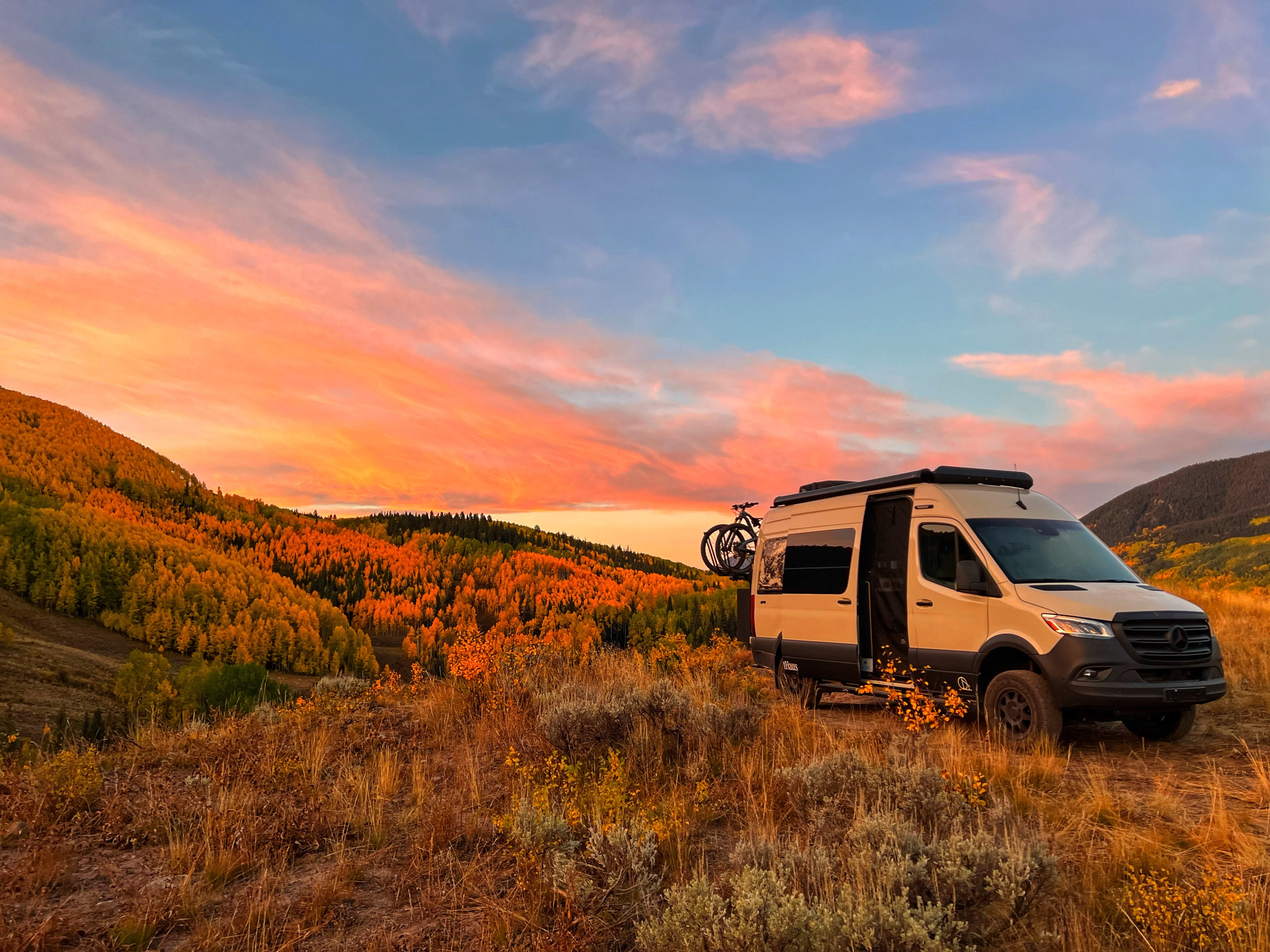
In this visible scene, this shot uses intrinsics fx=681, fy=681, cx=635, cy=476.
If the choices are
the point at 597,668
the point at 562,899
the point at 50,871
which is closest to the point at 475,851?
the point at 562,899

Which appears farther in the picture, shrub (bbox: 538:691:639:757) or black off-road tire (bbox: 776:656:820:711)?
black off-road tire (bbox: 776:656:820:711)

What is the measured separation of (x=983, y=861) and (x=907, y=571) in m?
6.10

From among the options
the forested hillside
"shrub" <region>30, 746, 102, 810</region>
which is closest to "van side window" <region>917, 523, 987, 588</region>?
"shrub" <region>30, 746, 102, 810</region>

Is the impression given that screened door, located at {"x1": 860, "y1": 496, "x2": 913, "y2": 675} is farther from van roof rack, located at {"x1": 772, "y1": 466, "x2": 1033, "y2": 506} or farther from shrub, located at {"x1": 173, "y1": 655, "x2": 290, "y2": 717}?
shrub, located at {"x1": 173, "y1": 655, "x2": 290, "y2": 717}

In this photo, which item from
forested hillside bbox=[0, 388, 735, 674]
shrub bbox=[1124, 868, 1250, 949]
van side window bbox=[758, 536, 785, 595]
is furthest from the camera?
forested hillside bbox=[0, 388, 735, 674]

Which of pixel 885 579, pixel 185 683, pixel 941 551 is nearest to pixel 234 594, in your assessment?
pixel 185 683

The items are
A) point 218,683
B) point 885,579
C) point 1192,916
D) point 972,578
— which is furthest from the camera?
point 218,683

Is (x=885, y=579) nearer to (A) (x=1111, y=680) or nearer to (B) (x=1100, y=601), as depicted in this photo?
(B) (x=1100, y=601)

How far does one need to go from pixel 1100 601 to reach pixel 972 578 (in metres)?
1.29

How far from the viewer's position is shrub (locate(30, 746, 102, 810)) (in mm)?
5977

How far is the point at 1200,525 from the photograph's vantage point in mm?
46250

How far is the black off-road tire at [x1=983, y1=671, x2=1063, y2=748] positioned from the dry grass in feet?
1.35

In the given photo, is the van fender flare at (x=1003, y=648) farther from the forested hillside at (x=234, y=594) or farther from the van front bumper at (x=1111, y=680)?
the forested hillside at (x=234, y=594)

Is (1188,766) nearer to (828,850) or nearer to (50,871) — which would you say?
(828,850)
